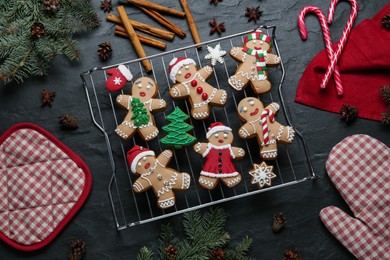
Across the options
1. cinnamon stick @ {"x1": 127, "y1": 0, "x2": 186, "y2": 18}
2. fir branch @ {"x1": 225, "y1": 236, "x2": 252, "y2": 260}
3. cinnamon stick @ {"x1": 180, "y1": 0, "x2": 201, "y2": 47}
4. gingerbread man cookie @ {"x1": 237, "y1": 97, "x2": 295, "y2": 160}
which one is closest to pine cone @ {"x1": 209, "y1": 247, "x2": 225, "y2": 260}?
fir branch @ {"x1": 225, "y1": 236, "x2": 252, "y2": 260}

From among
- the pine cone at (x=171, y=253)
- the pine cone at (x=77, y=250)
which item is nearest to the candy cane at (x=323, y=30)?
the pine cone at (x=171, y=253)

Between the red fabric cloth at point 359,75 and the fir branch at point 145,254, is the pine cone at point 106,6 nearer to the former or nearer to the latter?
the red fabric cloth at point 359,75

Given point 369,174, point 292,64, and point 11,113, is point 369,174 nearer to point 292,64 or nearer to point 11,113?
point 292,64

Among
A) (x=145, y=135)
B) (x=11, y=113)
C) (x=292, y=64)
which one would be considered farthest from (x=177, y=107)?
(x=11, y=113)

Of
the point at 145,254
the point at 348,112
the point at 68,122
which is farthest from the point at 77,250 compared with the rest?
the point at 348,112

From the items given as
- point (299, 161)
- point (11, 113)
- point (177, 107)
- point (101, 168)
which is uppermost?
→ point (11, 113)

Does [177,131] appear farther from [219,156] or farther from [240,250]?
[240,250]
